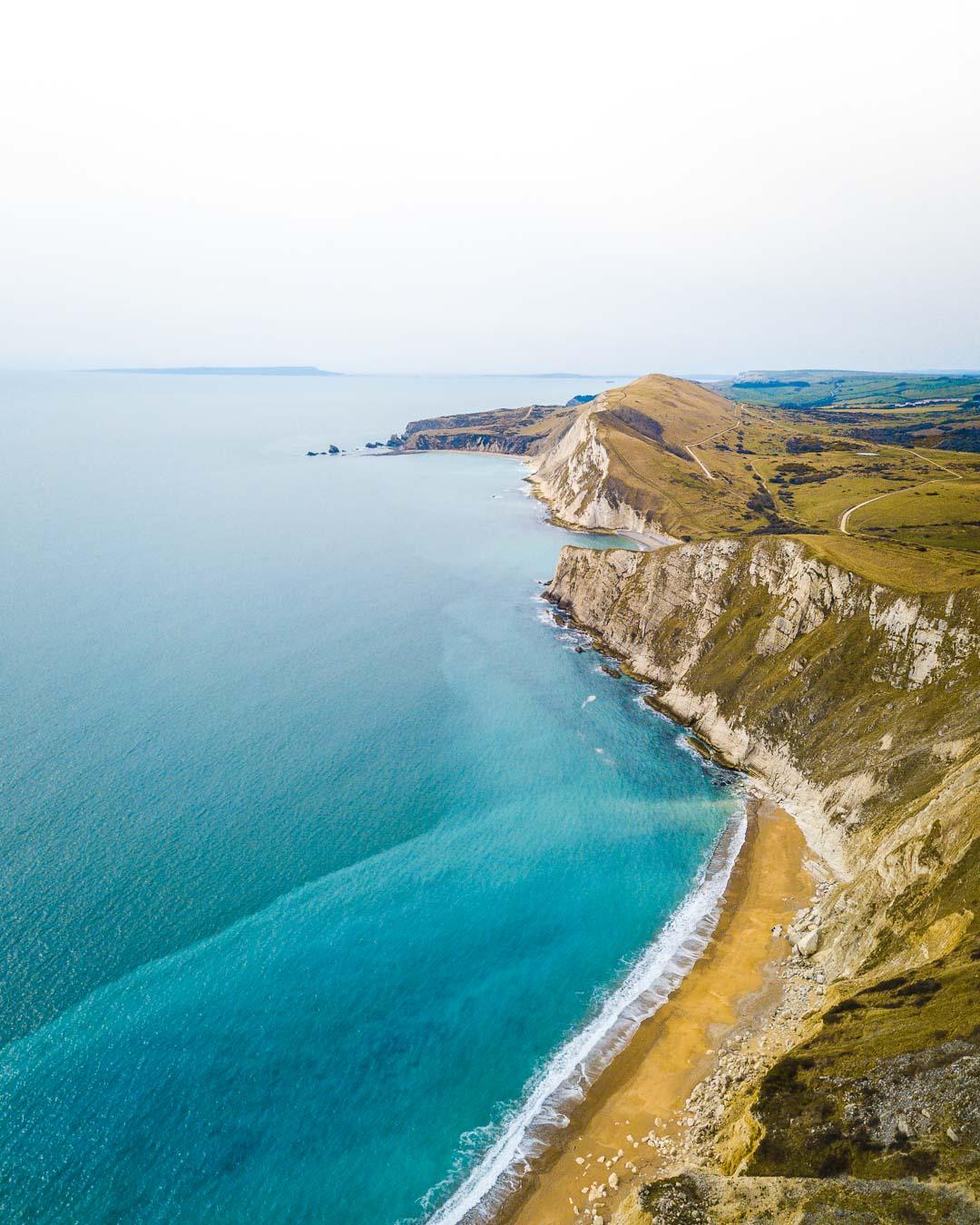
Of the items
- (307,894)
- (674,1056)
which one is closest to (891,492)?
(674,1056)

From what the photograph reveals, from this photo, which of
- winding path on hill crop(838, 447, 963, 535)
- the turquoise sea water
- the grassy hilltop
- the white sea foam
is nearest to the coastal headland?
the white sea foam

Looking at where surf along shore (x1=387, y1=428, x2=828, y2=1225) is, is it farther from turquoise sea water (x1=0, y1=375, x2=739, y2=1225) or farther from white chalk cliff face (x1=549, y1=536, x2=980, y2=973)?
white chalk cliff face (x1=549, y1=536, x2=980, y2=973)

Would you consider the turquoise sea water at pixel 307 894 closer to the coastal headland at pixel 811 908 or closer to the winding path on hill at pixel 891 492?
the coastal headland at pixel 811 908

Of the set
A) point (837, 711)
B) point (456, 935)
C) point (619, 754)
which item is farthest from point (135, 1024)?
point (837, 711)

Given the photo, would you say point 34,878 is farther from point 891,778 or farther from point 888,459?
point 888,459

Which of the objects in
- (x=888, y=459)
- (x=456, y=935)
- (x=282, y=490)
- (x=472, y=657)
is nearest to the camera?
(x=456, y=935)

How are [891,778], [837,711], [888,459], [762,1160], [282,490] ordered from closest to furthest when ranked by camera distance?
[762,1160] → [891,778] → [837,711] → [888,459] → [282,490]
